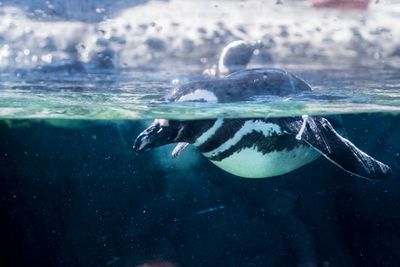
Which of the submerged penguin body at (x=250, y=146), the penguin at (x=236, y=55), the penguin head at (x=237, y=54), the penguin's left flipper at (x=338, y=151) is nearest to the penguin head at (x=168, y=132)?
the submerged penguin body at (x=250, y=146)

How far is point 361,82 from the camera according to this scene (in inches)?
197

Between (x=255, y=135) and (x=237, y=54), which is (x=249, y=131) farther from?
(x=237, y=54)

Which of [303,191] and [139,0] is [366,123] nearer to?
[303,191]

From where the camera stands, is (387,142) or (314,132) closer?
(314,132)

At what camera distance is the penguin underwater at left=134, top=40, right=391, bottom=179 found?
4.59m

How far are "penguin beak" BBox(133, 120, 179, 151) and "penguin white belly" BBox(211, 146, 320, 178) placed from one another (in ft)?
2.85

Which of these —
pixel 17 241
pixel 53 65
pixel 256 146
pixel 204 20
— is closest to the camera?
pixel 204 20

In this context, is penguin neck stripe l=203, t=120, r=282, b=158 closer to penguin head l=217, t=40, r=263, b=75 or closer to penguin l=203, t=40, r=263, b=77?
penguin l=203, t=40, r=263, b=77

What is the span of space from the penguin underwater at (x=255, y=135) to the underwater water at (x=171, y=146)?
0.18 meters

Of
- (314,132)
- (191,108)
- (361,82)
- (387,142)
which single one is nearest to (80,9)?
(191,108)

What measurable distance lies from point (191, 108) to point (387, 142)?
351 inches

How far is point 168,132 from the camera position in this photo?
482 centimetres

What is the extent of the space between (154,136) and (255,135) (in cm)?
135

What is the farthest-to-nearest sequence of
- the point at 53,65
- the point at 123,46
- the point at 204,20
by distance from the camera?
the point at 53,65 → the point at 123,46 → the point at 204,20
